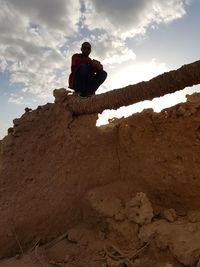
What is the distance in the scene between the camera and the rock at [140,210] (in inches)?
160

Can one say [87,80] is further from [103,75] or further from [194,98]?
[194,98]

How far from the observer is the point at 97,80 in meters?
5.64

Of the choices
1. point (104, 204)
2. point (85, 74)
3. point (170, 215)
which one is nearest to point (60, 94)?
point (85, 74)

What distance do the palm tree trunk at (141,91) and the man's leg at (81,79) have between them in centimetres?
37

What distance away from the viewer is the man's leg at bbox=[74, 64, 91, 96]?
5.37 metres

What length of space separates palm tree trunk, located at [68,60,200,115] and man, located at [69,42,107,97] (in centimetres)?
41

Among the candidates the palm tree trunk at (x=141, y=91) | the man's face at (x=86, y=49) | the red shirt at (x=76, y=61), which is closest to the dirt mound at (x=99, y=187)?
the palm tree trunk at (x=141, y=91)

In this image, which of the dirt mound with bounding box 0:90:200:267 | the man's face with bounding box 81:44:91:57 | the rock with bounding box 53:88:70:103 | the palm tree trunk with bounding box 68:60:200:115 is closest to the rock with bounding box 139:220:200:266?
the dirt mound with bounding box 0:90:200:267

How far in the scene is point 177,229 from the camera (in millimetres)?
3785

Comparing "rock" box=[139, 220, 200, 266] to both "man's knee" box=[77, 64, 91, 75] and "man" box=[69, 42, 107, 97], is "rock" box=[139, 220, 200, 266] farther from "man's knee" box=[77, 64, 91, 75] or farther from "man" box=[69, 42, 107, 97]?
"man's knee" box=[77, 64, 91, 75]

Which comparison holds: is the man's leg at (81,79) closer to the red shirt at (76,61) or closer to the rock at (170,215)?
the red shirt at (76,61)

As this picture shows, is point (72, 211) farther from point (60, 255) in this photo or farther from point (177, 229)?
point (177, 229)

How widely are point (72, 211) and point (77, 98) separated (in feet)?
4.71

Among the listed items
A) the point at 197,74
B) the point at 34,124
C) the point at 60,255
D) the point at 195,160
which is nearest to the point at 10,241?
the point at 60,255
